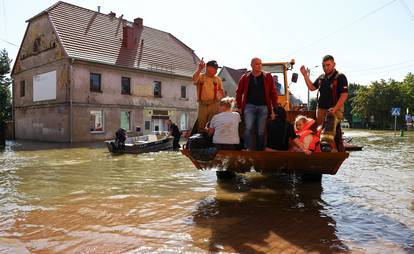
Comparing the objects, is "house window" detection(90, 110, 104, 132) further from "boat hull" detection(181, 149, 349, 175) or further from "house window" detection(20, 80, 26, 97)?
"boat hull" detection(181, 149, 349, 175)

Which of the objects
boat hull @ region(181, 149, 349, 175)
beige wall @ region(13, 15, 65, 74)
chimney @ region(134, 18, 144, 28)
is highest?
chimney @ region(134, 18, 144, 28)

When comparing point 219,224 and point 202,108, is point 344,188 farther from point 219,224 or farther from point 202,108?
point 219,224

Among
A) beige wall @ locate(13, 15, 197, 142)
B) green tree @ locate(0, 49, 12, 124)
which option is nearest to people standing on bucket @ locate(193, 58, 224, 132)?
beige wall @ locate(13, 15, 197, 142)

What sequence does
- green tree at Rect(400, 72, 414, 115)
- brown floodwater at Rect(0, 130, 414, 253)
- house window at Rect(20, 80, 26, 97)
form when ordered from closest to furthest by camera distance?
brown floodwater at Rect(0, 130, 414, 253)
house window at Rect(20, 80, 26, 97)
green tree at Rect(400, 72, 414, 115)

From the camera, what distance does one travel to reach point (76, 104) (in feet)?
89.3

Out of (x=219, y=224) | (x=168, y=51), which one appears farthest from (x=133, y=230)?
(x=168, y=51)

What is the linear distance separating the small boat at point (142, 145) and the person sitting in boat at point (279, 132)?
12.1 m

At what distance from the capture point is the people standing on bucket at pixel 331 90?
6766 millimetres

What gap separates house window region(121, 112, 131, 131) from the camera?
30594 millimetres

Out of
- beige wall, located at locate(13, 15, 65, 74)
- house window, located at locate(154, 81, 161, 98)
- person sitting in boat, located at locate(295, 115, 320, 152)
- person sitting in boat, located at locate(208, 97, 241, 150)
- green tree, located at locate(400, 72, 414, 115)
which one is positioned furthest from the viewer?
green tree, located at locate(400, 72, 414, 115)

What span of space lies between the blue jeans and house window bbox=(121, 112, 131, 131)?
80.4 ft

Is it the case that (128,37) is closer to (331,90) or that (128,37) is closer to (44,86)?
(44,86)

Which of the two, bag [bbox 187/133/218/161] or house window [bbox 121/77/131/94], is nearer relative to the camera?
bag [bbox 187/133/218/161]

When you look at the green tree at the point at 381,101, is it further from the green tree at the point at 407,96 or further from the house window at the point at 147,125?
the house window at the point at 147,125
